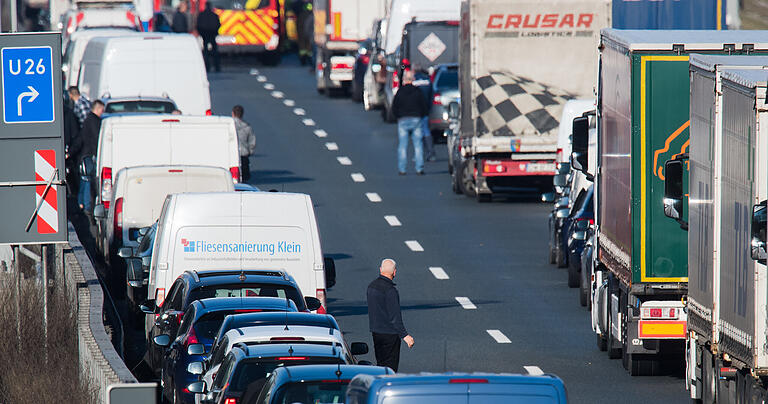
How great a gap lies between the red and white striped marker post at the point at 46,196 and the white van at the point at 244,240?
7.82 feet

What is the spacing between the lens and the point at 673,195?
17.4 m

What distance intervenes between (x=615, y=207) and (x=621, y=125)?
88 centimetres

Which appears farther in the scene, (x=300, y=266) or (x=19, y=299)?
(x=300, y=266)

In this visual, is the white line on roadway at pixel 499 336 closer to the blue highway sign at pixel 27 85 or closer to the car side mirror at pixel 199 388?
the blue highway sign at pixel 27 85

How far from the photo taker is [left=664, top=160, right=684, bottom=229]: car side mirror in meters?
17.3

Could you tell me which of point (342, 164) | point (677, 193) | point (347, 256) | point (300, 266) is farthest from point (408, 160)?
point (677, 193)

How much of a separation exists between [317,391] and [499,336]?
931 centimetres

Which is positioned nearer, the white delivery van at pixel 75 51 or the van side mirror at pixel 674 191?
the van side mirror at pixel 674 191

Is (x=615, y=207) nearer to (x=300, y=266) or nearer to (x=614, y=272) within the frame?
(x=614, y=272)

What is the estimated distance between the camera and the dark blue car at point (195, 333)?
16562 millimetres

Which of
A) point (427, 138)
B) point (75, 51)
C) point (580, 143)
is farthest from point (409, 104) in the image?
point (580, 143)

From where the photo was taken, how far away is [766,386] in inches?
534

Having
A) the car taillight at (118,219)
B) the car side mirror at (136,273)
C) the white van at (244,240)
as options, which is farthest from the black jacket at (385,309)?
the car taillight at (118,219)

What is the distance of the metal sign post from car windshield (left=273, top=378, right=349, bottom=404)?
5430 millimetres
